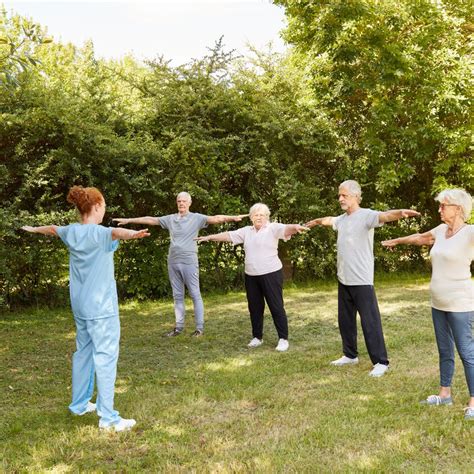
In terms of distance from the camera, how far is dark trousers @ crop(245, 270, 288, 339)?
711 cm

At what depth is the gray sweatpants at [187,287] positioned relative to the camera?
8.04 meters

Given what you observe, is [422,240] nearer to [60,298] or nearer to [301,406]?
[301,406]

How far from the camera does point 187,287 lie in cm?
802

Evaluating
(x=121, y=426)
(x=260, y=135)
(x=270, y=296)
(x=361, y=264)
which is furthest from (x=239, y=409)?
(x=260, y=135)

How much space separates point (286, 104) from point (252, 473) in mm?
10457

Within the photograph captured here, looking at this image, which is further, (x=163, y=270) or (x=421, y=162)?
(x=421, y=162)

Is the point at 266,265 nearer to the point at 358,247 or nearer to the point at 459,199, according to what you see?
the point at 358,247

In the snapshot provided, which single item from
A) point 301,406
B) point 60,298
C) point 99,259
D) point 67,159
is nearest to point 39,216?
point 67,159

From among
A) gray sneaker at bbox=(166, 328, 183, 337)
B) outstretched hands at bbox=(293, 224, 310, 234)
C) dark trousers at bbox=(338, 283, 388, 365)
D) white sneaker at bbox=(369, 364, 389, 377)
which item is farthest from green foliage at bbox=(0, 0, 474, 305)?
white sneaker at bbox=(369, 364, 389, 377)

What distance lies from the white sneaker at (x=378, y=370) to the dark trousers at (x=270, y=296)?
5.16 ft

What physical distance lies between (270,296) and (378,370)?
1783 mm

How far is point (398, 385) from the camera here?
17.7 ft

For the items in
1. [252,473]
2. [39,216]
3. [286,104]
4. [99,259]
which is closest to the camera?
[252,473]

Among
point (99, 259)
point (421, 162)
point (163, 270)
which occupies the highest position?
point (421, 162)
